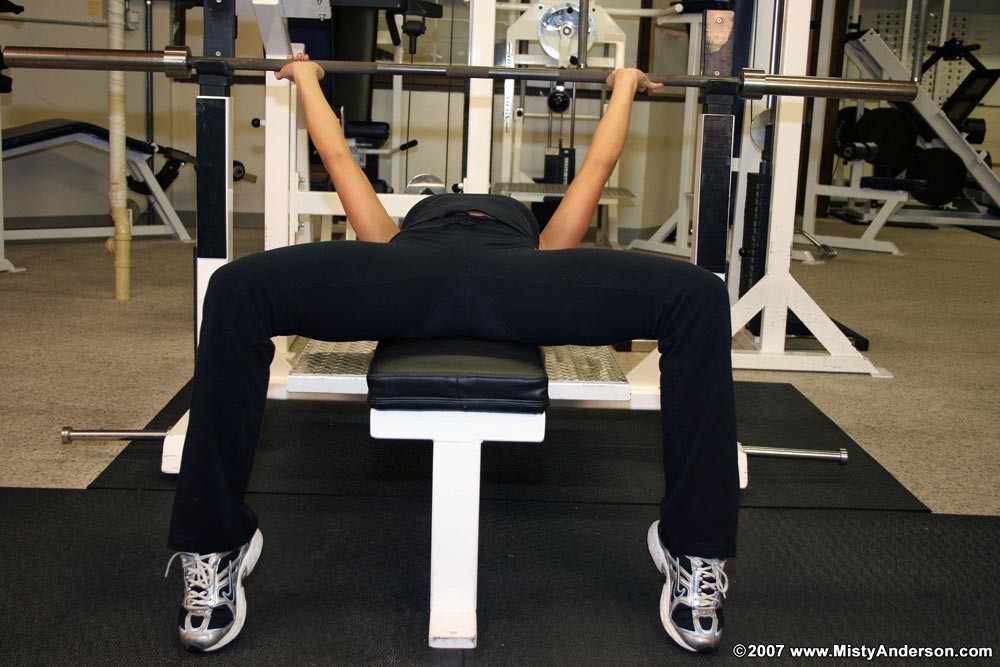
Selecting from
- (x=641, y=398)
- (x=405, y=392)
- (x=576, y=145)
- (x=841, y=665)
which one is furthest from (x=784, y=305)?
(x=576, y=145)

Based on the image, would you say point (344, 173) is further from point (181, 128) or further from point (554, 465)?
point (181, 128)

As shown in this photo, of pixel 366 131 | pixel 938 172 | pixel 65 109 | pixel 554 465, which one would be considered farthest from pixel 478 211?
pixel 938 172

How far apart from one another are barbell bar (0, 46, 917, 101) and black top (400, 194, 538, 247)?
0.86ft

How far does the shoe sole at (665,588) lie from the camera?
4.49 ft

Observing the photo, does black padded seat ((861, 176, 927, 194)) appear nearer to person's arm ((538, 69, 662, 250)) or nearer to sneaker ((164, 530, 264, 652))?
person's arm ((538, 69, 662, 250))

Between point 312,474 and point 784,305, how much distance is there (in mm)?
1658

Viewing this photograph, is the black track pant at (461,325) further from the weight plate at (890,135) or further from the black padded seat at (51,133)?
the weight plate at (890,135)

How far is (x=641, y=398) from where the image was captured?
6.55ft

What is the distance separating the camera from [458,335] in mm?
1423

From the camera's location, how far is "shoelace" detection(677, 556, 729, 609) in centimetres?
136

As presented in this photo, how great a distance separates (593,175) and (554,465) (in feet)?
2.15

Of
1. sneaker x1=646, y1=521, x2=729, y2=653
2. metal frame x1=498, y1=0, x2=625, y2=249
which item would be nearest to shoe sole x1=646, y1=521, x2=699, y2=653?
sneaker x1=646, y1=521, x2=729, y2=653

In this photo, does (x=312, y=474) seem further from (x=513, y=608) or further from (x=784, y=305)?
(x=784, y=305)

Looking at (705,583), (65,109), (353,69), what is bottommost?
(705,583)
